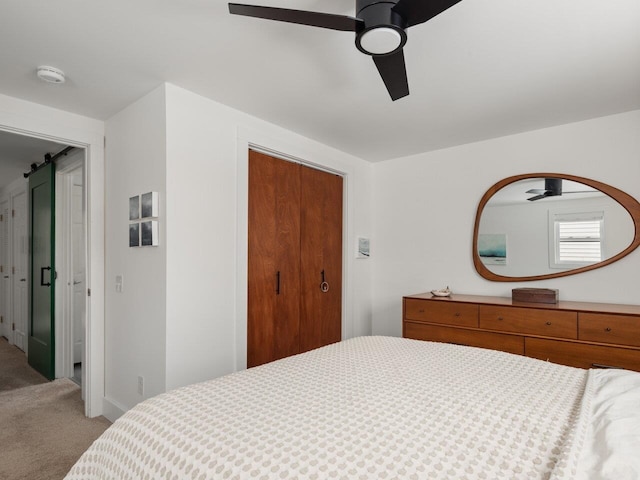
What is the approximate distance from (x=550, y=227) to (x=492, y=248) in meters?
0.50

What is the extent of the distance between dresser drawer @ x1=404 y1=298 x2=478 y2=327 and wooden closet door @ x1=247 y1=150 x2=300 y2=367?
3.39 feet

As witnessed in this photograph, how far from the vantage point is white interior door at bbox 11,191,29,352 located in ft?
15.7

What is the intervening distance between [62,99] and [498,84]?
2.90 m

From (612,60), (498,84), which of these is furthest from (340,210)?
(612,60)

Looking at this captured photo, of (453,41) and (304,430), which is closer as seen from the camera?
(304,430)

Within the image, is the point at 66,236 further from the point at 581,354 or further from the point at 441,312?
the point at 581,354

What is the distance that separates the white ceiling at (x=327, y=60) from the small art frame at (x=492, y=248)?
1.04m

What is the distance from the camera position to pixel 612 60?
2.12m

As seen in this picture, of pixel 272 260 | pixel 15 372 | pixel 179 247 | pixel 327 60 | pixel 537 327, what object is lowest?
pixel 15 372

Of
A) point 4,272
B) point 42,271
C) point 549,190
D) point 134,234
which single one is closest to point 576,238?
point 549,190

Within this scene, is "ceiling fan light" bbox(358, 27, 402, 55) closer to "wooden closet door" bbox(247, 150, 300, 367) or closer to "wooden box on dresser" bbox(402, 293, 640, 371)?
"wooden closet door" bbox(247, 150, 300, 367)

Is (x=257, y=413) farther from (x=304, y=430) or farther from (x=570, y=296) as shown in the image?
(x=570, y=296)

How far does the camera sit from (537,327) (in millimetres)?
2760

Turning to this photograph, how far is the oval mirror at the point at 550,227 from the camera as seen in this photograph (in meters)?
2.93
